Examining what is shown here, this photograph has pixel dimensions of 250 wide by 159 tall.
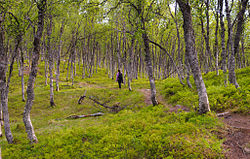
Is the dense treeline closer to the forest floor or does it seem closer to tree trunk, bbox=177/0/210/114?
tree trunk, bbox=177/0/210/114

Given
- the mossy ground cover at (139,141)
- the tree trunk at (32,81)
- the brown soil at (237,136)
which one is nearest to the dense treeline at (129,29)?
the tree trunk at (32,81)

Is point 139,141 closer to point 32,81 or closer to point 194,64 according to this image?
point 194,64

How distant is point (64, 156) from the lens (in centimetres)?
721

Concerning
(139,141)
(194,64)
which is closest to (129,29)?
(194,64)

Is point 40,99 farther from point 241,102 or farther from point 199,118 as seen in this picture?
point 241,102

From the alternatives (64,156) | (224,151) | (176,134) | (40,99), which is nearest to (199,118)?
(176,134)

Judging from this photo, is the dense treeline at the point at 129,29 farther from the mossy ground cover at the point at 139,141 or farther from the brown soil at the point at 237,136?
the brown soil at the point at 237,136

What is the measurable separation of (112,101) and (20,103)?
37.2ft

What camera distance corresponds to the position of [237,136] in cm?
651

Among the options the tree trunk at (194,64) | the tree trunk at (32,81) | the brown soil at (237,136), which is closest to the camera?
the brown soil at (237,136)

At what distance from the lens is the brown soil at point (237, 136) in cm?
563

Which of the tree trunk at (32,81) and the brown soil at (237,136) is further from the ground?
the tree trunk at (32,81)

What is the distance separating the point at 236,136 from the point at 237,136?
35 mm

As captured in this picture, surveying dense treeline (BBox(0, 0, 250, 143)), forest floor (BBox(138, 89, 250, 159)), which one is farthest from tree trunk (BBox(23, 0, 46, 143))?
forest floor (BBox(138, 89, 250, 159))
